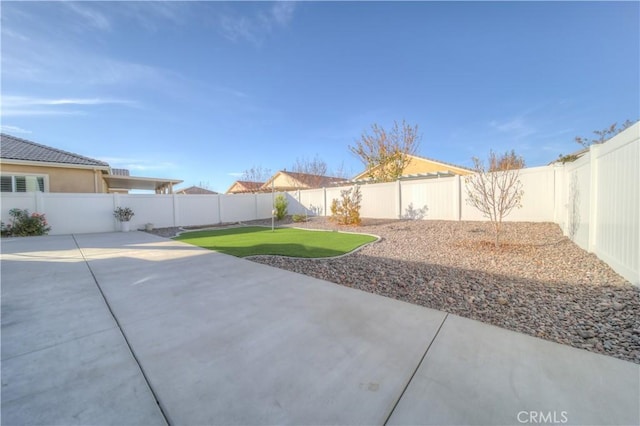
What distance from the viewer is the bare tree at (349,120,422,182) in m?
16.1

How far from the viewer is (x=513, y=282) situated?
386 centimetres

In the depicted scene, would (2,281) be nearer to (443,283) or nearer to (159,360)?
(159,360)

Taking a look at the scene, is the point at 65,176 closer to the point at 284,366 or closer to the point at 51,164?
the point at 51,164

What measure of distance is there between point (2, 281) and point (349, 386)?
20.9 ft

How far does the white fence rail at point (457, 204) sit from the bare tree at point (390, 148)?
157 inches

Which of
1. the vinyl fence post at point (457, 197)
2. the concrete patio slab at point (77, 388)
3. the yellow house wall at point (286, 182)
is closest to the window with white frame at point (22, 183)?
the concrete patio slab at point (77, 388)

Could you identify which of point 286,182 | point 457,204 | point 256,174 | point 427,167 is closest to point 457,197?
point 457,204

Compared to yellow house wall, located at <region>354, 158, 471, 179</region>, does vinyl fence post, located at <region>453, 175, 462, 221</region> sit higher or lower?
lower

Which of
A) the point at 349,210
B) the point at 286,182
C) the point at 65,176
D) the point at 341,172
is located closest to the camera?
the point at 349,210

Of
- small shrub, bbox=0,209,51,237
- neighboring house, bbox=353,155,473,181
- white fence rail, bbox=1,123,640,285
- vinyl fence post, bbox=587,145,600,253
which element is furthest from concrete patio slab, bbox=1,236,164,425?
neighboring house, bbox=353,155,473,181

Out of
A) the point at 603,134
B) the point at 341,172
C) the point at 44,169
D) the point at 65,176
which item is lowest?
→ the point at 65,176

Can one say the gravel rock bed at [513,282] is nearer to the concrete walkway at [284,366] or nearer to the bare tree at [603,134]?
the concrete walkway at [284,366]

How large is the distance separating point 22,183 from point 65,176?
1.50 m

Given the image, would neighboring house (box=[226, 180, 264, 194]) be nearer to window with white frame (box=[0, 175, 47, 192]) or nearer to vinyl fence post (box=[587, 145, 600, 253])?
window with white frame (box=[0, 175, 47, 192])
